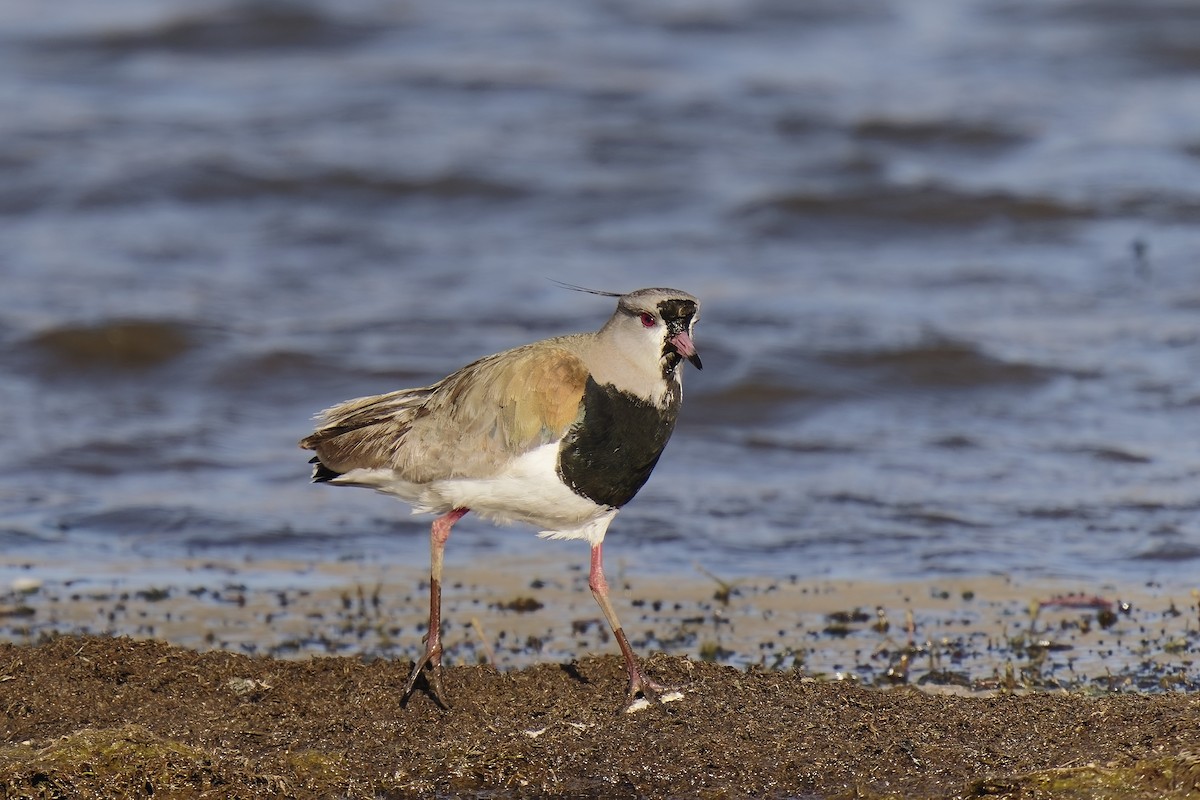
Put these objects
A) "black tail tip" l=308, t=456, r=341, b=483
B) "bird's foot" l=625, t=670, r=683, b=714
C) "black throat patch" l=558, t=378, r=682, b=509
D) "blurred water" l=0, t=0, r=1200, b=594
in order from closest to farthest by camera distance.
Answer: "bird's foot" l=625, t=670, r=683, b=714, "black throat patch" l=558, t=378, r=682, b=509, "black tail tip" l=308, t=456, r=341, b=483, "blurred water" l=0, t=0, r=1200, b=594

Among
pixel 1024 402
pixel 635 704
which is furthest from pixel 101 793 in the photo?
pixel 1024 402

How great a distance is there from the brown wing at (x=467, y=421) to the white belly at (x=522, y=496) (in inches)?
1.5

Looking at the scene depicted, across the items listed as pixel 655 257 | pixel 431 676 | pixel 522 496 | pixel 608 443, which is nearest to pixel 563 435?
pixel 608 443

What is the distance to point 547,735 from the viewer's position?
5102 millimetres

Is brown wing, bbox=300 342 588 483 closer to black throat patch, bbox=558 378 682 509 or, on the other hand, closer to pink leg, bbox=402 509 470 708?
black throat patch, bbox=558 378 682 509

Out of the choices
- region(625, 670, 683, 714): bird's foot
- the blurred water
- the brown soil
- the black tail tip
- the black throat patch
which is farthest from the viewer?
the blurred water

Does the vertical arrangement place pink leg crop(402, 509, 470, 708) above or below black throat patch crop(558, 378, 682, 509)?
below

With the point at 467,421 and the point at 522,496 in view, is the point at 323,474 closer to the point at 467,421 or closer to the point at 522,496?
the point at 467,421

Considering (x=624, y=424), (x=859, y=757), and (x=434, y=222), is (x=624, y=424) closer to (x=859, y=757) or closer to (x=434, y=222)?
(x=859, y=757)

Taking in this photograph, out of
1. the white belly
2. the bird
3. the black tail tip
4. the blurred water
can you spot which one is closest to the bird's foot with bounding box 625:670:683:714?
the bird

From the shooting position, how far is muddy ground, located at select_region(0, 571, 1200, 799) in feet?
15.7

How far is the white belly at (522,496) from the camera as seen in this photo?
550 centimetres

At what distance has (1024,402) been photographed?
10633 mm

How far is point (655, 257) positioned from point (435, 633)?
28.6 ft
